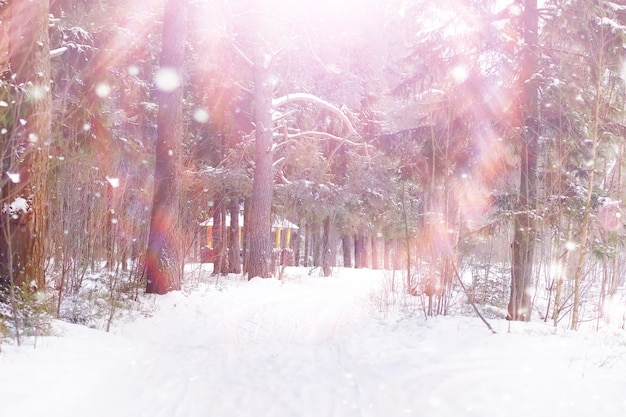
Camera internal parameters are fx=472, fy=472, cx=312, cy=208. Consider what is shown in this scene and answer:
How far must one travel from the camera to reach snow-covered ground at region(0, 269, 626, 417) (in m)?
4.07

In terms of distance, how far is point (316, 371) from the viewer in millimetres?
5633

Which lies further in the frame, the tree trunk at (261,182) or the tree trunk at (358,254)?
the tree trunk at (358,254)

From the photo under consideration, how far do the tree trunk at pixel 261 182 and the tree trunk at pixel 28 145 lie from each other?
7500mm

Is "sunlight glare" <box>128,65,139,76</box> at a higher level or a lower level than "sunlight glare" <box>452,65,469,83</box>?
higher

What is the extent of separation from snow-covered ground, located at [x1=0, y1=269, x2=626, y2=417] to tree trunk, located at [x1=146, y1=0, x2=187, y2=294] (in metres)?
1.33

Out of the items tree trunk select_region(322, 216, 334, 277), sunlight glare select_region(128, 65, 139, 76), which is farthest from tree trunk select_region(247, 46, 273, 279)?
tree trunk select_region(322, 216, 334, 277)

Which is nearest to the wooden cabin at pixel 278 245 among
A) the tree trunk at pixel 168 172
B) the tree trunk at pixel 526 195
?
the tree trunk at pixel 168 172

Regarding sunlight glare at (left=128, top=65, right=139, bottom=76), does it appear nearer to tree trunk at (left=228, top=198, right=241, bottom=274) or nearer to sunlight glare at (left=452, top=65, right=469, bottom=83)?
tree trunk at (left=228, top=198, right=241, bottom=274)

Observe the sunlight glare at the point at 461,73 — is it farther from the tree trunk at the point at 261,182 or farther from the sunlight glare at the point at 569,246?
the tree trunk at the point at 261,182

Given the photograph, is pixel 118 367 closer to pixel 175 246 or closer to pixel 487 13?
pixel 175 246

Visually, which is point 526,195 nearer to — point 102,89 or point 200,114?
point 102,89

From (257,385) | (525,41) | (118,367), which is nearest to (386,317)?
(257,385)

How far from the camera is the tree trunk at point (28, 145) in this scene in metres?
5.99

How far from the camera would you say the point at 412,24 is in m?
11.2
